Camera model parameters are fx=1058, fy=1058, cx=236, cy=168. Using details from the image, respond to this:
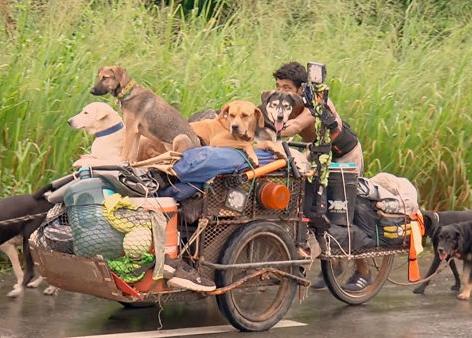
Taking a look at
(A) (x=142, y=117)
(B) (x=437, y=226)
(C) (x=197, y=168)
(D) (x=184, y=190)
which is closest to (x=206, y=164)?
(C) (x=197, y=168)

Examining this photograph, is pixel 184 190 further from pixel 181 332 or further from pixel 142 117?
pixel 142 117

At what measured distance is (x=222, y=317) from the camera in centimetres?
731

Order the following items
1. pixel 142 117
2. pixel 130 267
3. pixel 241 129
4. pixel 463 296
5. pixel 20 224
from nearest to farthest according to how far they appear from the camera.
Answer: pixel 130 267, pixel 241 129, pixel 142 117, pixel 20 224, pixel 463 296

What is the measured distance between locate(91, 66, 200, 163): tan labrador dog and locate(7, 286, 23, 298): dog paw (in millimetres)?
1299

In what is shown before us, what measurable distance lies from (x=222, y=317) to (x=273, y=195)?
1076mm

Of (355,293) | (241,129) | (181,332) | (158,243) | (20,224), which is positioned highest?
(241,129)

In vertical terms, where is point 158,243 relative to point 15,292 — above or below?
above

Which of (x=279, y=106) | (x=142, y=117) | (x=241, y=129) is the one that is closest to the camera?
(x=241, y=129)

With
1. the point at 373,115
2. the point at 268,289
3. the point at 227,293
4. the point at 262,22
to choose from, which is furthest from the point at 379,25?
the point at 227,293

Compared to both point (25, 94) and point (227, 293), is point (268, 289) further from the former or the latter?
point (25, 94)

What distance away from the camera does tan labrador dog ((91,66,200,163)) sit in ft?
24.4

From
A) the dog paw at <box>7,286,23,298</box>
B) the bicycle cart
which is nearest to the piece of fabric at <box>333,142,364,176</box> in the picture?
the bicycle cart

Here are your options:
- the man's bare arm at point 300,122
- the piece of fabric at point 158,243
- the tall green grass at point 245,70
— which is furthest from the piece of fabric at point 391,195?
the tall green grass at point 245,70

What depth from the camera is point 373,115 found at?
10492 mm
